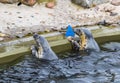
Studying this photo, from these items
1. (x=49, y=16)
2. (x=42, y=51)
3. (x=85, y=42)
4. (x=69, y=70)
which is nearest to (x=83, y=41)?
(x=85, y=42)

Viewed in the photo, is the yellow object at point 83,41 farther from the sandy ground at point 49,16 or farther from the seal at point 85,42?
the sandy ground at point 49,16

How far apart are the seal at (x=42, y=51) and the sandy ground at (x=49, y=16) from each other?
4.51ft

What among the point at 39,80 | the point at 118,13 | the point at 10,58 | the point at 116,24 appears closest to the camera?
the point at 39,80

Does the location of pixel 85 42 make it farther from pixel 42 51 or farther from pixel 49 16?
pixel 49 16

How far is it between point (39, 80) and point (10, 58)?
151 centimetres

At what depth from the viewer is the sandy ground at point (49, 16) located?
12.2 m

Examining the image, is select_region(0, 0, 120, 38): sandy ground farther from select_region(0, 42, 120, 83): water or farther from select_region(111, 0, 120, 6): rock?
select_region(0, 42, 120, 83): water

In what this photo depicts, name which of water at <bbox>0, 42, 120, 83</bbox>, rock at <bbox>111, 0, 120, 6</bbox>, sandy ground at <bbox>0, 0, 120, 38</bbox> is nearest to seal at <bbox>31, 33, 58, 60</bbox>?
water at <bbox>0, 42, 120, 83</bbox>

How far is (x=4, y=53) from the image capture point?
33.9ft

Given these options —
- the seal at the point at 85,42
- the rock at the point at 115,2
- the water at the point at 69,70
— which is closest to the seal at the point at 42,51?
the water at the point at 69,70

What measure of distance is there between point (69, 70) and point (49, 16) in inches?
160

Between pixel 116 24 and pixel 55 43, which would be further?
pixel 116 24

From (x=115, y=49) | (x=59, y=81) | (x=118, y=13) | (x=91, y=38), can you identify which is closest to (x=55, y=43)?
(x=91, y=38)

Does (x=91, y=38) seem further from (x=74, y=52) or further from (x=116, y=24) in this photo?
(x=116, y=24)
